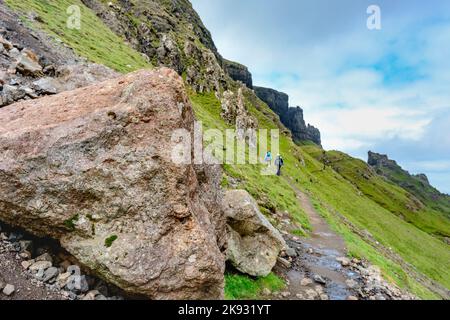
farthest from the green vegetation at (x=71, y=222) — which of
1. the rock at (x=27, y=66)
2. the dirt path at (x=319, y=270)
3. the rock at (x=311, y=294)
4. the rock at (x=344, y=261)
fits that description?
the rock at (x=344, y=261)

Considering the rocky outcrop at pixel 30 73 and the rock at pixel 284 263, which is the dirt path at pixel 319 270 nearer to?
the rock at pixel 284 263

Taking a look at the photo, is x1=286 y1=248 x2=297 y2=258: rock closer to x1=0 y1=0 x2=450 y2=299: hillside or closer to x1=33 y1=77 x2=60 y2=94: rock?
x1=0 y1=0 x2=450 y2=299: hillside

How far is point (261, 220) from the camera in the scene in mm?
16984

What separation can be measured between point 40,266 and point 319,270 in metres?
15.7

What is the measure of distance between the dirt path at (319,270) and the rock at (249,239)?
191 centimetres

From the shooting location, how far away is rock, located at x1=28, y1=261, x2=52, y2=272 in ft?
30.5

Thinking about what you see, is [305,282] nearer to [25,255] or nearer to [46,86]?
[25,255]

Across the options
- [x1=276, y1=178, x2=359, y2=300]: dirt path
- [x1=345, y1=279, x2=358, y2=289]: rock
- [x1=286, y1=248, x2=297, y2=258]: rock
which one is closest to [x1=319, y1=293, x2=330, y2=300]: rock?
[x1=276, y1=178, x2=359, y2=300]: dirt path

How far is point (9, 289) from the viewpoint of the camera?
8.45 m

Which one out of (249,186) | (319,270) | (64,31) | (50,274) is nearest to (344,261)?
(319,270)

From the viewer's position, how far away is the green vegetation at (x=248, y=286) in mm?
13921

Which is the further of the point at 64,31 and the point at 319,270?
the point at 64,31
